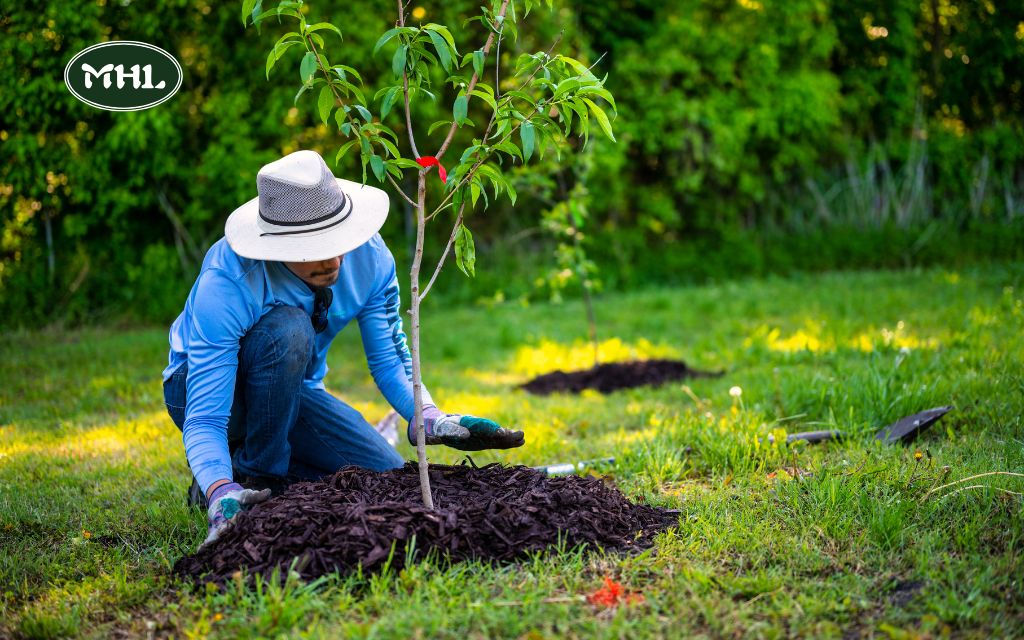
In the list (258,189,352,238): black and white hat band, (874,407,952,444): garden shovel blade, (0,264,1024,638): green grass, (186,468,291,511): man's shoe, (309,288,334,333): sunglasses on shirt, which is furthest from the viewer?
(874,407,952,444): garden shovel blade

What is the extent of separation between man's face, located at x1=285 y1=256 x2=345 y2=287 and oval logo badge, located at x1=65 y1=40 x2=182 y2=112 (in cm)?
449

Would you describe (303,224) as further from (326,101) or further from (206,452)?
(206,452)

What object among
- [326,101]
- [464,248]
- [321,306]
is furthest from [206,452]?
[326,101]

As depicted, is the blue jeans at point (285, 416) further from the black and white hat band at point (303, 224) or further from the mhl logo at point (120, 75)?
the mhl logo at point (120, 75)

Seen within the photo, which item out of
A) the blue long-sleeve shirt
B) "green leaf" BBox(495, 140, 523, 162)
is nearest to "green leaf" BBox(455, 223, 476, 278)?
"green leaf" BBox(495, 140, 523, 162)

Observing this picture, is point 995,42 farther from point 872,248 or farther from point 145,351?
point 145,351

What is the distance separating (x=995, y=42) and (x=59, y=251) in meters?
10.6

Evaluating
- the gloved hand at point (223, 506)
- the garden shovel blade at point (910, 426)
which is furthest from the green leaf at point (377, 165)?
the garden shovel blade at point (910, 426)

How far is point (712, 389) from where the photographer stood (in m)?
4.85

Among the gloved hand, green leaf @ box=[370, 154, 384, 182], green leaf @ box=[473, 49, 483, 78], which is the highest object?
green leaf @ box=[473, 49, 483, 78]

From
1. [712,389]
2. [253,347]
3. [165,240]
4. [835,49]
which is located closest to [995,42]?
[835,49]

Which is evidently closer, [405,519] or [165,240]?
[405,519]

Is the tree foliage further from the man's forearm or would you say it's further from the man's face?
the man's forearm

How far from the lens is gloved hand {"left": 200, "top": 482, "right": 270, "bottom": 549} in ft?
8.36
